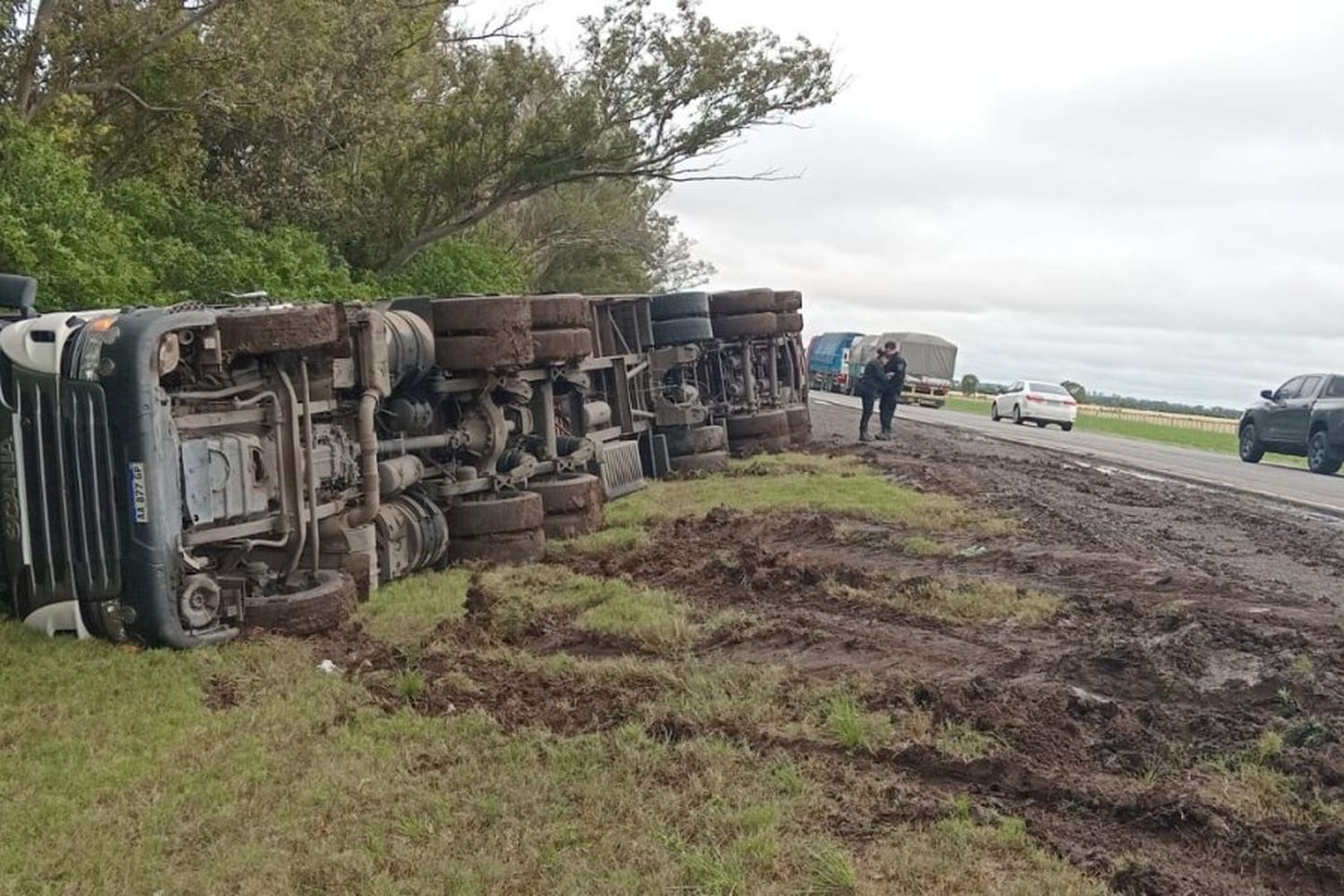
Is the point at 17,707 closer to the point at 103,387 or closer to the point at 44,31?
the point at 103,387

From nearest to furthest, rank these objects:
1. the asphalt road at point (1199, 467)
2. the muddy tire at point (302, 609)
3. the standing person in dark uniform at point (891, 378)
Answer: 1. the muddy tire at point (302, 609)
2. the asphalt road at point (1199, 467)
3. the standing person in dark uniform at point (891, 378)

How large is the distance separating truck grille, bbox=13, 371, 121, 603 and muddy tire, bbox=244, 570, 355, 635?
0.71m

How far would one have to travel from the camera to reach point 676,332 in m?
13.6

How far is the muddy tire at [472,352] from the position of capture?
805 cm

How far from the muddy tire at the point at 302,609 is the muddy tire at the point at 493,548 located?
188 centimetres

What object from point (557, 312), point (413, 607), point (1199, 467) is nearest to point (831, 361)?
point (1199, 467)

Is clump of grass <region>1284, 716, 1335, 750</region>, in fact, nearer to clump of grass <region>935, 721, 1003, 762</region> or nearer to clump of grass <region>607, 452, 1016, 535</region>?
clump of grass <region>935, 721, 1003, 762</region>

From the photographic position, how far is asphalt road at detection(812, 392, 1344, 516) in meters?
14.4

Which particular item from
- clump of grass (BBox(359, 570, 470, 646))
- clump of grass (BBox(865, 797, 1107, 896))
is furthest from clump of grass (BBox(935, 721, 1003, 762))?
clump of grass (BBox(359, 570, 470, 646))

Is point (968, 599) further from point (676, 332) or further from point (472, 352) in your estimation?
point (676, 332)

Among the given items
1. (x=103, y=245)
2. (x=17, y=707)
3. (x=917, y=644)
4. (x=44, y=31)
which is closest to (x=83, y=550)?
(x=17, y=707)

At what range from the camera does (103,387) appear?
5.15 m

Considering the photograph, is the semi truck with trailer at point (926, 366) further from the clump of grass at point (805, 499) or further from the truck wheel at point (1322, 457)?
the clump of grass at point (805, 499)

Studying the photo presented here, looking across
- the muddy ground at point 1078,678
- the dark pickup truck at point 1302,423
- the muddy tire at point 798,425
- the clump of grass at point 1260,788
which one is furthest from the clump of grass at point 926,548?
the dark pickup truck at point 1302,423
